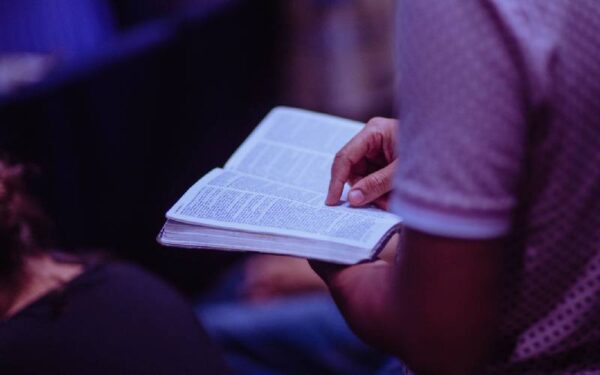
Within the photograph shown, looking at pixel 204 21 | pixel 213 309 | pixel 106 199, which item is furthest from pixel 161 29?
pixel 213 309

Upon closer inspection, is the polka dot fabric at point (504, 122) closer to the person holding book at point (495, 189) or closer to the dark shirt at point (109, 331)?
the person holding book at point (495, 189)

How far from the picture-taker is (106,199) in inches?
80.1

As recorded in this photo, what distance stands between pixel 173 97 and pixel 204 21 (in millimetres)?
322

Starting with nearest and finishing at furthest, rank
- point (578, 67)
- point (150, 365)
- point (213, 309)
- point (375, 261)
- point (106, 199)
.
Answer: point (578, 67) → point (375, 261) → point (150, 365) → point (213, 309) → point (106, 199)

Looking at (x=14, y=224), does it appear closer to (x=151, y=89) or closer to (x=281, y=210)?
(x=281, y=210)

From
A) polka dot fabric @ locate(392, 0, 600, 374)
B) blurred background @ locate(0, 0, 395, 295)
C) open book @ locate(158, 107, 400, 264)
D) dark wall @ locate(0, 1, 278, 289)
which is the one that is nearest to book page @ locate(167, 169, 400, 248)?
open book @ locate(158, 107, 400, 264)

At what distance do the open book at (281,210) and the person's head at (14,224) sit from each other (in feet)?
1.18

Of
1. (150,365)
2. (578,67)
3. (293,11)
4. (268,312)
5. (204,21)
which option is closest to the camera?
(578,67)

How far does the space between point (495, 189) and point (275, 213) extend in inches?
10.1

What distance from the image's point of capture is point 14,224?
39.2 inches

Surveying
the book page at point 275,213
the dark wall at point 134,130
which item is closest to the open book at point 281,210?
the book page at point 275,213

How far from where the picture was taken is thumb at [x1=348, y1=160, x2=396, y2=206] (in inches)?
27.8

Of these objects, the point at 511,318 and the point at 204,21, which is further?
the point at 204,21

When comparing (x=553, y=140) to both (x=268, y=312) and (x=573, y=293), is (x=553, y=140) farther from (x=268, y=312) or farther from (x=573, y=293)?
(x=268, y=312)
